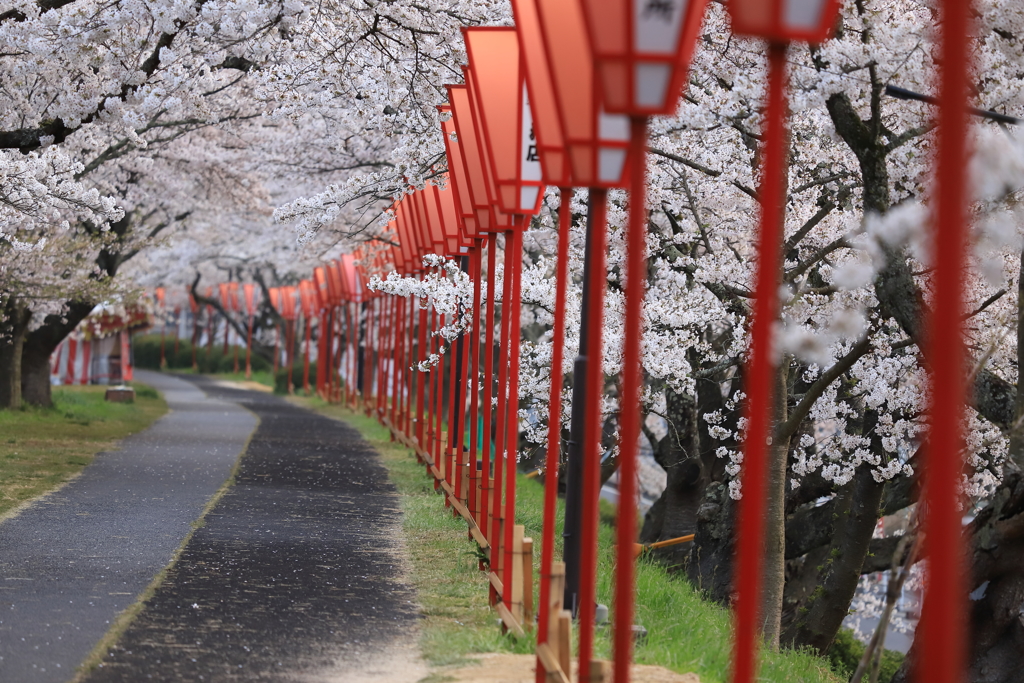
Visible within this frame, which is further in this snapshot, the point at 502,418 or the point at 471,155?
the point at 471,155

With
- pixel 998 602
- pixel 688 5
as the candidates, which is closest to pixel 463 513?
pixel 998 602

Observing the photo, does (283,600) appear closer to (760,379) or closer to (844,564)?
(760,379)

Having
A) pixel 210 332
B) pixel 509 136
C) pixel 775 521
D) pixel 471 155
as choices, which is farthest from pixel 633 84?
pixel 210 332

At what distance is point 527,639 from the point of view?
290 inches

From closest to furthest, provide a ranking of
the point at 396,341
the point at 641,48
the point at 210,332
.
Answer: the point at 641,48 → the point at 396,341 → the point at 210,332

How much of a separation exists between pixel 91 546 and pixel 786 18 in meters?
8.13

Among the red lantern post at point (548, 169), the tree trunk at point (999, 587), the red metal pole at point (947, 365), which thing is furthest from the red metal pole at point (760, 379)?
the tree trunk at point (999, 587)

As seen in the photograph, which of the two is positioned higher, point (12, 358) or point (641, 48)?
point (641, 48)

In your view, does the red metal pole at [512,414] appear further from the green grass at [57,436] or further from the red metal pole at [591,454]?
the green grass at [57,436]

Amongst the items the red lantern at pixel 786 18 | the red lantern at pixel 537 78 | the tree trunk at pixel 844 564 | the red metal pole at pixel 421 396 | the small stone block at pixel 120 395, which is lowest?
the tree trunk at pixel 844 564

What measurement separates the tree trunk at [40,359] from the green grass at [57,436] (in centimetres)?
44

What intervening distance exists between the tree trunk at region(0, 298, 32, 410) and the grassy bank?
1079 cm

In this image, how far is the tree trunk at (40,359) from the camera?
24.2 metres

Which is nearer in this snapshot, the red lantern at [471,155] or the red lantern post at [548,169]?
the red lantern post at [548,169]
